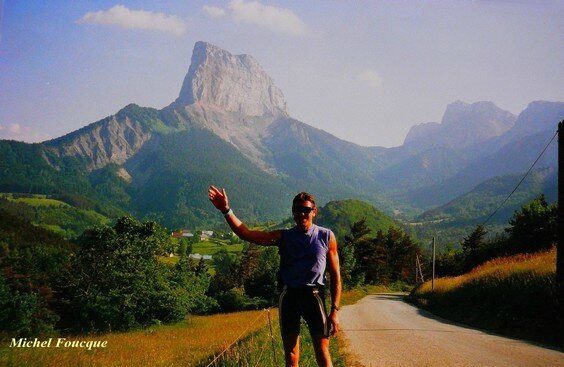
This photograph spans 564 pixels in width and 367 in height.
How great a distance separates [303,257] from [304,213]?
1.90 ft

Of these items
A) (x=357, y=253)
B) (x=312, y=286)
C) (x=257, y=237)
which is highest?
(x=257, y=237)

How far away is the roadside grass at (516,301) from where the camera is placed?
44.3ft

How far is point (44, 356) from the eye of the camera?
47.0 ft

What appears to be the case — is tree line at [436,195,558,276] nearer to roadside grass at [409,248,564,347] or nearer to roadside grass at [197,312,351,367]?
roadside grass at [409,248,564,347]

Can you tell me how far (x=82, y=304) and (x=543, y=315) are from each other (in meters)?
39.8

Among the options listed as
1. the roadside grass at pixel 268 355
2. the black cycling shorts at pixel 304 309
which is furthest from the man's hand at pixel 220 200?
the roadside grass at pixel 268 355

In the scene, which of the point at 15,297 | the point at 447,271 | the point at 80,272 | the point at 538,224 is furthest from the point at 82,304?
the point at 447,271

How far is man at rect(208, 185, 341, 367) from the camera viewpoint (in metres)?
5.39

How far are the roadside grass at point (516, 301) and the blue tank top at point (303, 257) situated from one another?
10403 millimetres

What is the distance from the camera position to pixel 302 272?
5438mm

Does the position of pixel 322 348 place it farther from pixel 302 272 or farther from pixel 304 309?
pixel 302 272

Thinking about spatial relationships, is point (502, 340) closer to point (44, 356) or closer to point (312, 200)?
point (312, 200)

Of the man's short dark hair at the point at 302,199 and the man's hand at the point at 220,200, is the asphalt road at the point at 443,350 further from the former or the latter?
the man's hand at the point at 220,200

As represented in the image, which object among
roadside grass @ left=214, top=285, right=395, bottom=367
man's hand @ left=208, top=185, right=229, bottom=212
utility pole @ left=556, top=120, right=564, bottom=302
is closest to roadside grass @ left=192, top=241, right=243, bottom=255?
utility pole @ left=556, top=120, right=564, bottom=302
